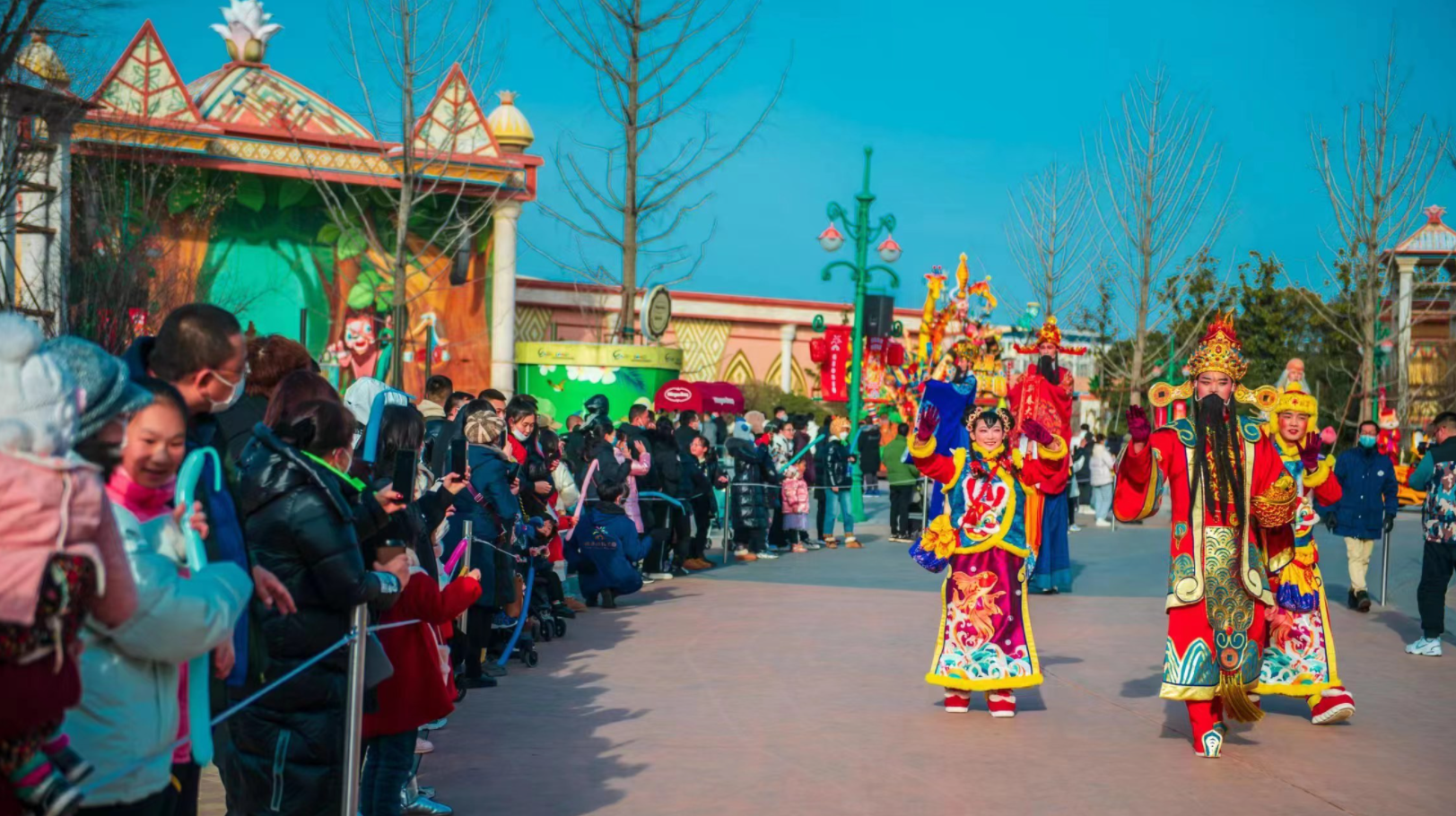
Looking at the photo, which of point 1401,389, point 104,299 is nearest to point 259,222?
point 104,299

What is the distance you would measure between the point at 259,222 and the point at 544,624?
25.5 metres

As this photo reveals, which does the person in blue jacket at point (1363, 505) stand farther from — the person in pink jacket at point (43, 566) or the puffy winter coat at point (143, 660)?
the person in pink jacket at point (43, 566)

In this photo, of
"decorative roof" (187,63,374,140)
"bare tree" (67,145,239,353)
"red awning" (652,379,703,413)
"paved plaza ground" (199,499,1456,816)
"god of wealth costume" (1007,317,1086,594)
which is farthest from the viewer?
"decorative roof" (187,63,374,140)

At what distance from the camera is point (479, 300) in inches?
1400

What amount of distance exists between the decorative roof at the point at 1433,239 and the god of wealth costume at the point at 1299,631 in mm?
33967

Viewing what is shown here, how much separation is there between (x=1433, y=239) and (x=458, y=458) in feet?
130

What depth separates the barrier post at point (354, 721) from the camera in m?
4.75

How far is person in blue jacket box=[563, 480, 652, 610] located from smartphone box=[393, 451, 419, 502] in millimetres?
7422

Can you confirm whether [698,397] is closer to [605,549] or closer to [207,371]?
[605,549]

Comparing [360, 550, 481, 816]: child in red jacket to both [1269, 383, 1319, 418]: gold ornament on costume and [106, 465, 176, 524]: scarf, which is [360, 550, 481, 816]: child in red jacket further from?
[1269, 383, 1319, 418]: gold ornament on costume

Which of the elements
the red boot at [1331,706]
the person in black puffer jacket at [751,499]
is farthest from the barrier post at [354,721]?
the person in black puffer jacket at [751,499]

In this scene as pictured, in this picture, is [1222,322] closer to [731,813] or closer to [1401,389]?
[731,813]

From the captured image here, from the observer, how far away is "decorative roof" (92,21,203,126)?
31.5m

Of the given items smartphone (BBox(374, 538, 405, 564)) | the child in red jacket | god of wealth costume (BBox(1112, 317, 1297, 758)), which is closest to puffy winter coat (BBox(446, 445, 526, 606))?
the child in red jacket
